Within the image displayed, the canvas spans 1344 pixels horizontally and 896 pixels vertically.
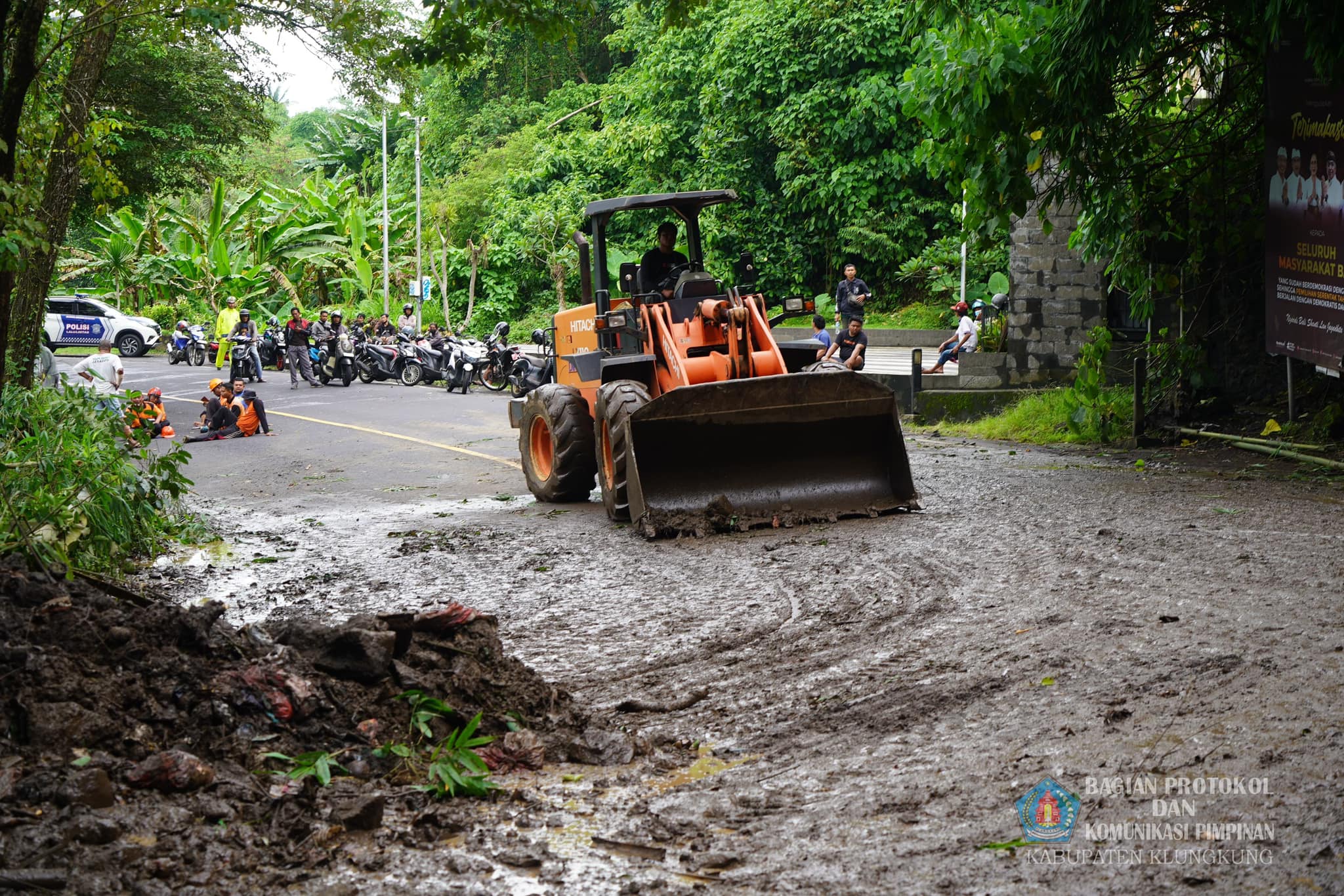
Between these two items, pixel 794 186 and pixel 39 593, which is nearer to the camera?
pixel 39 593

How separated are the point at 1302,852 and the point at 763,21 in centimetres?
3126

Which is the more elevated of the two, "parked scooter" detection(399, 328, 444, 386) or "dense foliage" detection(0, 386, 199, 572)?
"parked scooter" detection(399, 328, 444, 386)

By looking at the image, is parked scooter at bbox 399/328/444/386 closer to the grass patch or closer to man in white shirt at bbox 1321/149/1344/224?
the grass patch

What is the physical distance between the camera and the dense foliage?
310 inches

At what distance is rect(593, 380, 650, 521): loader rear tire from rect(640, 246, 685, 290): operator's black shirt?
1.25m

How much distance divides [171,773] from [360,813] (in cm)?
66

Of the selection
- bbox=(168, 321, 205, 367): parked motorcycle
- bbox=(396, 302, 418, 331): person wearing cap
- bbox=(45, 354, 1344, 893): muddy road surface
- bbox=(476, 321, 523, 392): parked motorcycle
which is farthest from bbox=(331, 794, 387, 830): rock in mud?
bbox=(168, 321, 205, 367): parked motorcycle

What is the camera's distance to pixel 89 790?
4125 millimetres

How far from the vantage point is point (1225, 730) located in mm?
4703

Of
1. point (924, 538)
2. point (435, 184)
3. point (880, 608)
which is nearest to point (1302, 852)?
point (880, 608)

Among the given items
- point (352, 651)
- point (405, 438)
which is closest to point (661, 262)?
point (352, 651)

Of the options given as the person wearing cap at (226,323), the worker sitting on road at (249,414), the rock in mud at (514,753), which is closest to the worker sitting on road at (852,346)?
the worker sitting on road at (249,414)

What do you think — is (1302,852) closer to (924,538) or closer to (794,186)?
(924,538)

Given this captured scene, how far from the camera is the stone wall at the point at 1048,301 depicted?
1769 centimetres
